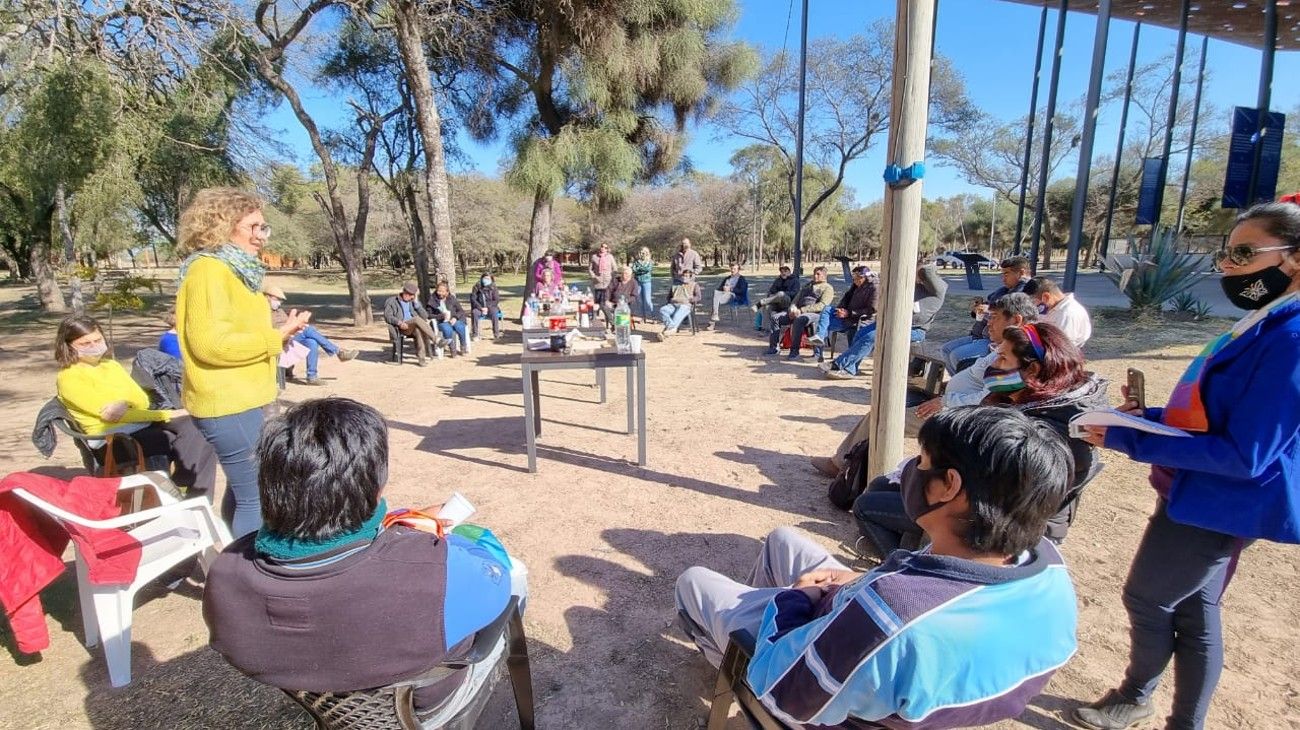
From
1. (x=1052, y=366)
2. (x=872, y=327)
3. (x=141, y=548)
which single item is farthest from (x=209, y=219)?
(x=872, y=327)

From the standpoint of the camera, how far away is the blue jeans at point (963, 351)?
5.21 metres

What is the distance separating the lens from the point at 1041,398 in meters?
2.45

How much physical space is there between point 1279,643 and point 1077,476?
1.06 m

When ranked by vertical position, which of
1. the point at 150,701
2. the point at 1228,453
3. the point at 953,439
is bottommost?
the point at 150,701

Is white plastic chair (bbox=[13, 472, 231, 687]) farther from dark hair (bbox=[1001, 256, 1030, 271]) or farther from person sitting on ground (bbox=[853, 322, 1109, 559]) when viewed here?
dark hair (bbox=[1001, 256, 1030, 271])

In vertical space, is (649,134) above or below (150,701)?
above

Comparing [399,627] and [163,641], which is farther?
[163,641]

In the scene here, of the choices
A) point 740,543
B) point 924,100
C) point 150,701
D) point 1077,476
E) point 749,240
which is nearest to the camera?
point 150,701

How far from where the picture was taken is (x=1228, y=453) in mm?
1447

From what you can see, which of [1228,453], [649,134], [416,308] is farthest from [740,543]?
[649,134]

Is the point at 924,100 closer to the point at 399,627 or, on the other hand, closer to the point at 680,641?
the point at 680,641

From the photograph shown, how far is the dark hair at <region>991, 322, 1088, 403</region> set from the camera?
2.45 meters

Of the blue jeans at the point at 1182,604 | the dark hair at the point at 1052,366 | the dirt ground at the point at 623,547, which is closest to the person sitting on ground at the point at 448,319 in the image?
the dirt ground at the point at 623,547

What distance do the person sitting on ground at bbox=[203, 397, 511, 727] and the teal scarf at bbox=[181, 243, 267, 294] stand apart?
1295mm
